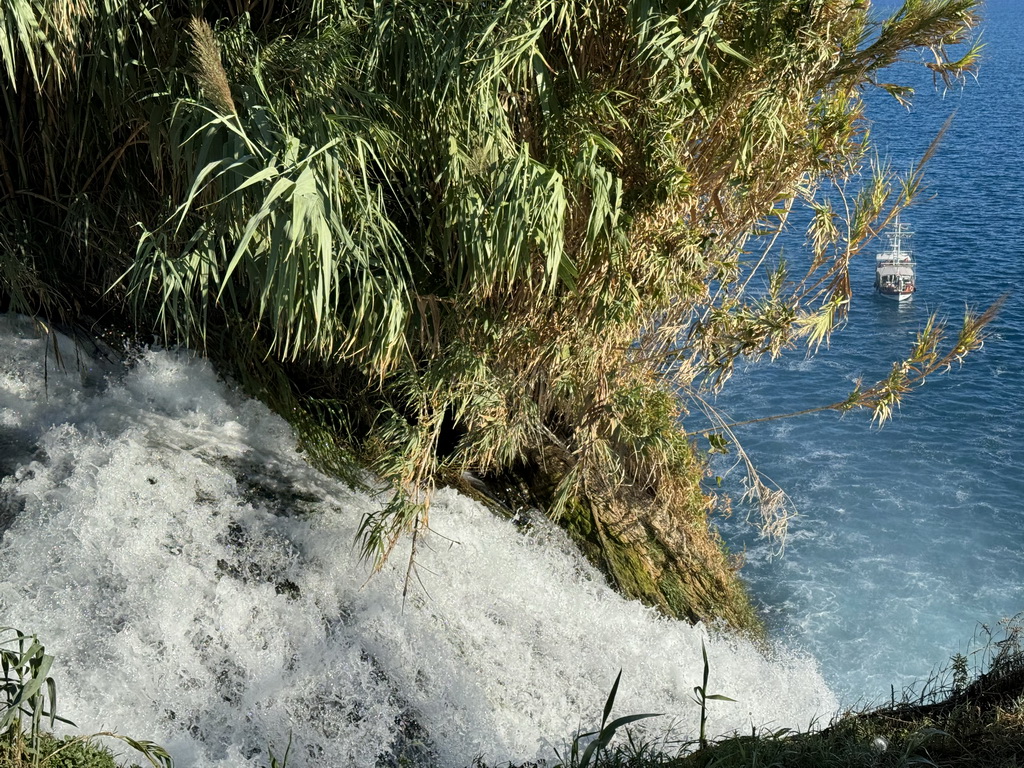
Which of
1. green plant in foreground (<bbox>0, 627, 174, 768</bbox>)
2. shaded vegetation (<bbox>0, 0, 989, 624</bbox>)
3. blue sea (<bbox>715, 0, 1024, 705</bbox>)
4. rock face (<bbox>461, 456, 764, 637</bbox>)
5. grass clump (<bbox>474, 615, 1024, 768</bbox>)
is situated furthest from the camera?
blue sea (<bbox>715, 0, 1024, 705</bbox>)

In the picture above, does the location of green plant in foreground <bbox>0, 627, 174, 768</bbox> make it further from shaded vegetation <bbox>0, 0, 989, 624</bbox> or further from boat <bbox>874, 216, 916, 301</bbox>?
boat <bbox>874, 216, 916, 301</bbox>

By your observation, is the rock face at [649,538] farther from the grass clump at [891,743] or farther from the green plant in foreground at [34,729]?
the green plant in foreground at [34,729]

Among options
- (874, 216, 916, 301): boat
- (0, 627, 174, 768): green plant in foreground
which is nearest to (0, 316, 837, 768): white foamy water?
(0, 627, 174, 768): green plant in foreground

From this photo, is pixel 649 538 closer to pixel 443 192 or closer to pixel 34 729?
pixel 443 192

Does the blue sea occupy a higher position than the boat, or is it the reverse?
the boat

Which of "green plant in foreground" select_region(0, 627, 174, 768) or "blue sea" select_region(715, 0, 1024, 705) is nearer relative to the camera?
"green plant in foreground" select_region(0, 627, 174, 768)

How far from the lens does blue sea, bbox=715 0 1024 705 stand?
18.3 feet

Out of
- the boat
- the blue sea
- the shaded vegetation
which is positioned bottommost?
the blue sea

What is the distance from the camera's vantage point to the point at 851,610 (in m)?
5.75

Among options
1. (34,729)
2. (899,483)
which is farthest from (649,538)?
(34,729)

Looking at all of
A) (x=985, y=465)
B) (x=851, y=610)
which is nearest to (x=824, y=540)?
(x=851, y=610)

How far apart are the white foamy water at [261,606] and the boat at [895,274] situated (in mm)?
6708

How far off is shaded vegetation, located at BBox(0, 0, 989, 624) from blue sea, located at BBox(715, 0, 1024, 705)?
38.1 inches

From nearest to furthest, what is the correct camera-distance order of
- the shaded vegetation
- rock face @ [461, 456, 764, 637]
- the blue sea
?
1. the shaded vegetation
2. rock face @ [461, 456, 764, 637]
3. the blue sea
